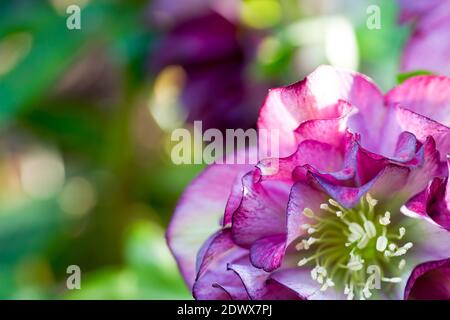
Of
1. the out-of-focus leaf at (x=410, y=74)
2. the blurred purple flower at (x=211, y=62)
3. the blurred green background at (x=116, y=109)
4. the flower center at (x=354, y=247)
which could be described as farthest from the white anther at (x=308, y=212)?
the blurred purple flower at (x=211, y=62)

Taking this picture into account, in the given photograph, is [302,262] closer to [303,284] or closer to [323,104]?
[303,284]

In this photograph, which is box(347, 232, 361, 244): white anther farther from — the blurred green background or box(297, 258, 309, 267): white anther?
the blurred green background

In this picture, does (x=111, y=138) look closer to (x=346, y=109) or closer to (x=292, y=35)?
(x=292, y=35)

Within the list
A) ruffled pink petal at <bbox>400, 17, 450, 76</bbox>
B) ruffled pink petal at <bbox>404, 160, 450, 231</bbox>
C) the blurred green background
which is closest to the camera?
ruffled pink petal at <bbox>404, 160, 450, 231</bbox>

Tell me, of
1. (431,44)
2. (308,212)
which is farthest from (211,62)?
(308,212)

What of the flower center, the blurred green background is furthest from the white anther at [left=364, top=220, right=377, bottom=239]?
the blurred green background

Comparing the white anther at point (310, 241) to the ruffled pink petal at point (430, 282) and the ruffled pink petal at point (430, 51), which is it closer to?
the ruffled pink petal at point (430, 282)
